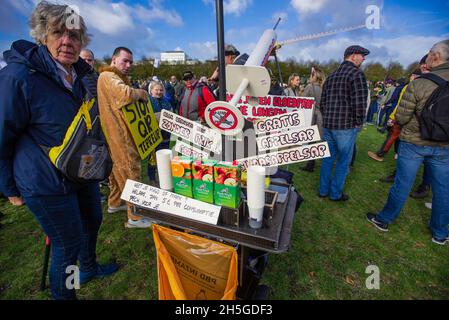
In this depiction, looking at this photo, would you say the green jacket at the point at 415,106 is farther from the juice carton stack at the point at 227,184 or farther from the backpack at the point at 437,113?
the juice carton stack at the point at 227,184

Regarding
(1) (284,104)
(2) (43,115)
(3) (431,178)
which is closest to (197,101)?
(1) (284,104)

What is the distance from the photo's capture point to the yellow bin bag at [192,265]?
1268 mm

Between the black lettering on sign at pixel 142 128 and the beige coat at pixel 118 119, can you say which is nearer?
the beige coat at pixel 118 119

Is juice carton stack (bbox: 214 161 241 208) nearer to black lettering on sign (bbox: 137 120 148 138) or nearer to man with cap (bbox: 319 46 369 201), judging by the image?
black lettering on sign (bbox: 137 120 148 138)

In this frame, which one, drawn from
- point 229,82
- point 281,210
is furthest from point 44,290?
point 229,82

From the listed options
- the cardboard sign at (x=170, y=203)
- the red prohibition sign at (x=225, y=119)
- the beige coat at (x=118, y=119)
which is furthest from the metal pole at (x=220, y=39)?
the beige coat at (x=118, y=119)

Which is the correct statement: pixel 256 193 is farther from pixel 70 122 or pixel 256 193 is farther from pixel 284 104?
pixel 284 104

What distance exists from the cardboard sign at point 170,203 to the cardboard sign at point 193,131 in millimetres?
344

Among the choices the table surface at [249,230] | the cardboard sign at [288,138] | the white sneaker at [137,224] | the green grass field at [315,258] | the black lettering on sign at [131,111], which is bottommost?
the green grass field at [315,258]

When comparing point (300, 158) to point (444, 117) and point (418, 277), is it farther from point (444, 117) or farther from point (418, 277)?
point (418, 277)

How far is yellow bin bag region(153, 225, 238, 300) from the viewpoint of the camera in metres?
1.27

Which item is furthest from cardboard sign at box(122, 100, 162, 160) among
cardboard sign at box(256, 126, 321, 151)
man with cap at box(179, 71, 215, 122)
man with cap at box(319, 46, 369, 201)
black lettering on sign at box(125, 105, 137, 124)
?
man with cap at box(319, 46, 369, 201)

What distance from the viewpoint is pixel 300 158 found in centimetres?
128
